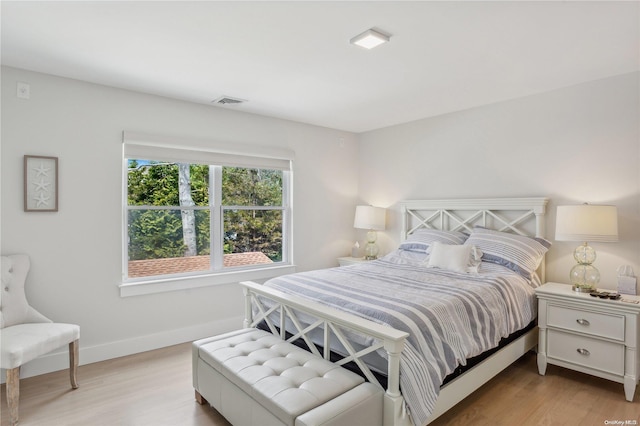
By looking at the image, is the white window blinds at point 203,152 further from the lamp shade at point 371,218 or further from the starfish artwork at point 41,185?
the lamp shade at point 371,218

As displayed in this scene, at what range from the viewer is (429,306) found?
2.16 meters

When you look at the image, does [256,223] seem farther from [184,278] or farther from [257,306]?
[257,306]

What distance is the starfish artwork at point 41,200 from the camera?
2836 millimetres

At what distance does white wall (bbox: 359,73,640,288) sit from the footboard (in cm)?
237

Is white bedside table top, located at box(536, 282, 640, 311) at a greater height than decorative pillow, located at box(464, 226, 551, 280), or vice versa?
decorative pillow, located at box(464, 226, 551, 280)

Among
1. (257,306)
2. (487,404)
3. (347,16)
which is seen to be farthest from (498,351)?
(347,16)

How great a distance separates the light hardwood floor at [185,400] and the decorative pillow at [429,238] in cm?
126

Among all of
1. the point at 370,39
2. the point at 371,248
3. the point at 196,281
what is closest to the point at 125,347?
the point at 196,281

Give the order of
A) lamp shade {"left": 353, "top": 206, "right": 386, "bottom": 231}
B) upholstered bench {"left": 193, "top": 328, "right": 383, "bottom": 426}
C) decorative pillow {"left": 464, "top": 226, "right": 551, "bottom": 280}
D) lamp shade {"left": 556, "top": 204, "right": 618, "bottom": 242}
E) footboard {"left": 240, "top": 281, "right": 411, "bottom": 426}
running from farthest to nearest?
lamp shade {"left": 353, "top": 206, "right": 386, "bottom": 231} < decorative pillow {"left": 464, "top": 226, "right": 551, "bottom": 280} < lamp shade {"left": 556, "top": 204, "right": 618, "bottom": 242} < footboard {"left": 240, "top": 281, "right": 411, "bottom": 426} < upholstered bench {"left": 193, "top": 328, "right": 383, "bottom": 426}

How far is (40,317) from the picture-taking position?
2.68 metres

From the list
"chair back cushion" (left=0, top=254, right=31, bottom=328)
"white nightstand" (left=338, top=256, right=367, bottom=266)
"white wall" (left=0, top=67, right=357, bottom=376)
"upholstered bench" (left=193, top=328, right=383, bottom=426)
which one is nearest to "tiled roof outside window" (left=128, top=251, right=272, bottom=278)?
"white wall" (left=0, top=67, right=357, bottom=376)

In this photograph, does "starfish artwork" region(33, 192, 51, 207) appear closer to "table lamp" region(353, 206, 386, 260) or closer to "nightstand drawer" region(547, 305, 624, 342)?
"table lamp" region(353, 206, 386, 260)

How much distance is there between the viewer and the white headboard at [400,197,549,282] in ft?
11.0

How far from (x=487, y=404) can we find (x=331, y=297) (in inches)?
50.9
